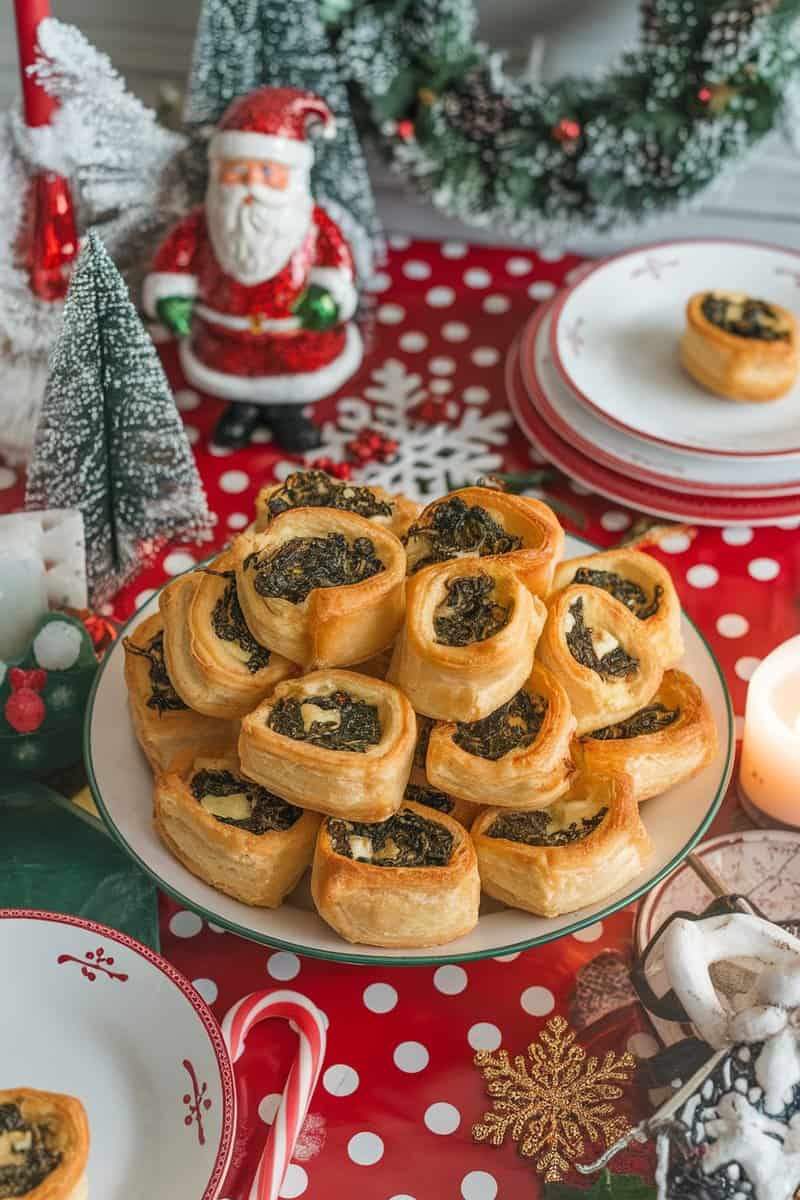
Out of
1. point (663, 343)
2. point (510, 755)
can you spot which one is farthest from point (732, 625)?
point (510, 755)

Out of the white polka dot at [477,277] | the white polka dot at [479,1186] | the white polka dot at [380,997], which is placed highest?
the white polka dot at [477,277]

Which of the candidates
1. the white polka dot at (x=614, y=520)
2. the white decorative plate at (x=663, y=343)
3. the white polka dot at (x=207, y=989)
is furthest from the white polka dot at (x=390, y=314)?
the white polka dot at (x=207, y=989)

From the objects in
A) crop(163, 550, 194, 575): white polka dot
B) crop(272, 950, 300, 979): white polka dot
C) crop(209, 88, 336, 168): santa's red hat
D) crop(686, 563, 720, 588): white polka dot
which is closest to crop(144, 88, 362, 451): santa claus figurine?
crop(209, 88, 336, 168): santa's red hat

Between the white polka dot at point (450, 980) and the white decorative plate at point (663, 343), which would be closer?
the white polka dot at point (450, 980)


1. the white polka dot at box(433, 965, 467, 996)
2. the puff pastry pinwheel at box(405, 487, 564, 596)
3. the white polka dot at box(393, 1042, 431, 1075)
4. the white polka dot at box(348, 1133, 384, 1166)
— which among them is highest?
the puff pastry pinwheel at box(405, 487, 564, 596)

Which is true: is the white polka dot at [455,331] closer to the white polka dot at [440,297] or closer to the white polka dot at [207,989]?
the white polka dot at [440,297]

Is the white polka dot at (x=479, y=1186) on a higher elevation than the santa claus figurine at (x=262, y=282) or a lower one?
lower

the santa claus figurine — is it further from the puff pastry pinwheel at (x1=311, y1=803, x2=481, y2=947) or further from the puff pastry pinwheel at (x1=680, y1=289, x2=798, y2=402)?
the puff pastry pinwheel at (x1=311, y1=803, x2=481, y2=947)
